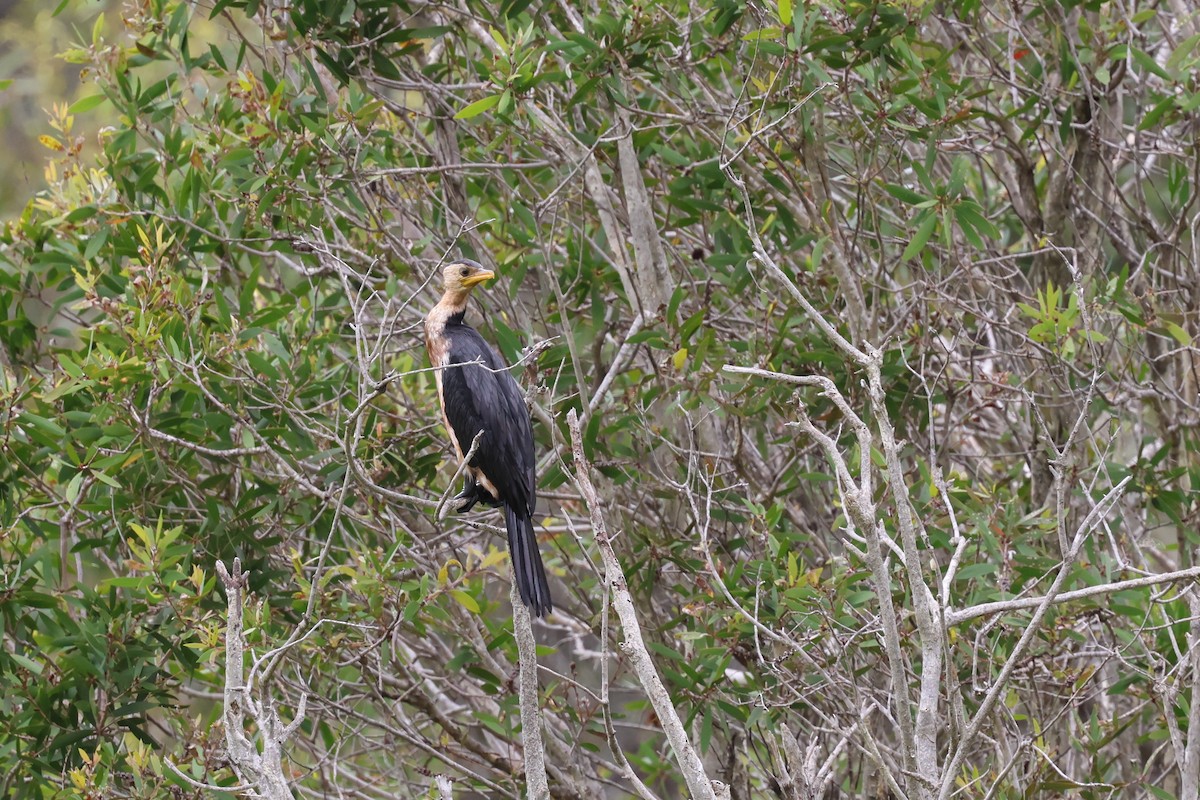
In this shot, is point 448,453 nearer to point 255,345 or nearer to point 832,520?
point 255,345

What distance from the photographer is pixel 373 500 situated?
469cm

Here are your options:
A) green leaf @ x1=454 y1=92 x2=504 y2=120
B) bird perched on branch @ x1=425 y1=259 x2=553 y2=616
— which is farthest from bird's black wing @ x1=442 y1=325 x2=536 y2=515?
green leaf @ x1=454 y1=92 x2=504 y2=120

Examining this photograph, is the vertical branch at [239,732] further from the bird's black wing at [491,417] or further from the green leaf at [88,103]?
the green leaf at [88,103]

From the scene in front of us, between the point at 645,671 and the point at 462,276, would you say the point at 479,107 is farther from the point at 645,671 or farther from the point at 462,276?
the point at 645,671

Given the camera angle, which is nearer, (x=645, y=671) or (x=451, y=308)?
(x=645, y=671)

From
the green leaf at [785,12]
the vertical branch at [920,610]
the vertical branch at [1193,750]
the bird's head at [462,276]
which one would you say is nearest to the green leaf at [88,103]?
the bird's head at [462,276]

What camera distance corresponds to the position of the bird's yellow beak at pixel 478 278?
4.66m

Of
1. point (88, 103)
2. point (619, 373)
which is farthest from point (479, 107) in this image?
point (88, 103)

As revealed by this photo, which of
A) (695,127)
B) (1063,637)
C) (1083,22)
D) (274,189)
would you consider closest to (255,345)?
(274,189)

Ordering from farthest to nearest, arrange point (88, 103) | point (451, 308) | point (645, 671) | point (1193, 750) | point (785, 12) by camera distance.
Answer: point (88, 103) → point (451, 308) → point (785, 12) → point (1193, 750) → point (645, 671)

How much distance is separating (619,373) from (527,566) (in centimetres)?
119

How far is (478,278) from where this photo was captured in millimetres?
4691

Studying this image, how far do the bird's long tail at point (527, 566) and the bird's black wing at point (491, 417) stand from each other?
7cm

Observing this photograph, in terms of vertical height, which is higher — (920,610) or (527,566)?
(920,610)
